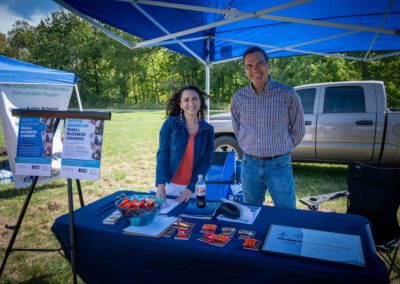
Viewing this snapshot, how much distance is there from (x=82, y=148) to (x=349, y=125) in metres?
5.14

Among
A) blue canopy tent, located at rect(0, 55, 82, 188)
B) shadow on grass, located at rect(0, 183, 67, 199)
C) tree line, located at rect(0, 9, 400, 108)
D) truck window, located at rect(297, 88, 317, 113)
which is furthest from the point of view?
Answer: tree line, located at rect(0, 9, 400, 108)

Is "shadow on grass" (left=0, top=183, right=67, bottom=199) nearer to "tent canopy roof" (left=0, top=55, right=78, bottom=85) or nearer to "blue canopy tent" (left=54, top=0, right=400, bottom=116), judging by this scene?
"tent canopy roof" (left=0, top=55, right=78, bottom=85)

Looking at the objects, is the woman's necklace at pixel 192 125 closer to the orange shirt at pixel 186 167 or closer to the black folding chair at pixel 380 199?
the orange shirt at pixel 186 167

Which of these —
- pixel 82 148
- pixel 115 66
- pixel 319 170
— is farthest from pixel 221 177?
pixel 115 66

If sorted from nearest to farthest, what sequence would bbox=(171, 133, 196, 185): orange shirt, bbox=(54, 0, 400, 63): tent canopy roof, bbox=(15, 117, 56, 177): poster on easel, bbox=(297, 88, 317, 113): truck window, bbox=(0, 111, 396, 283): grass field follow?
bbox=(15, 117, 56, 177): poster on easel
bbox=(54, 0, 400, 63): tent canopy roof
bbox=(171, 133, 196, 185): orange shirt
bbox=(0, 111, 396, 283): grass field
bbox=(297, 88, 317, 113): truck window

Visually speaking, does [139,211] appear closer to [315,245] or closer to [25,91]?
[315,245]

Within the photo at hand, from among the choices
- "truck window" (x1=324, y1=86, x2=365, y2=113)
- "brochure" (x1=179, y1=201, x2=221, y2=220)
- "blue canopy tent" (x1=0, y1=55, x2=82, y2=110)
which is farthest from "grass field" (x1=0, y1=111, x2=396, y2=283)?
"blue canopy tent" (x1=0, y1=55, x2=82, y2=110)

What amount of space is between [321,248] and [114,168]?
19.5ft

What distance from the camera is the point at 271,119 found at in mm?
2414

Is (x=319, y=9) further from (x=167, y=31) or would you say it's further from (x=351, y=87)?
(x=351, y=87)

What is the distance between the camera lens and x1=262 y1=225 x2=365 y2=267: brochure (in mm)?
1279

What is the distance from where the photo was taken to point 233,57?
4750mm

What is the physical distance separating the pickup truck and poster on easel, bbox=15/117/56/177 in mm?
4854

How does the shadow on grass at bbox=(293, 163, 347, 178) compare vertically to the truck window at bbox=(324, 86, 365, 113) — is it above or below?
below
